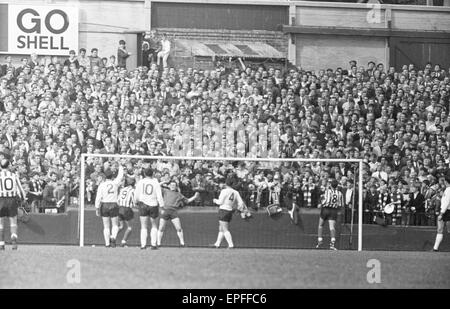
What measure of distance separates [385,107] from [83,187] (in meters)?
6.80

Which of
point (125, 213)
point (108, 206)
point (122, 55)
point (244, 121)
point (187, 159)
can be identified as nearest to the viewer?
point (108, 206)

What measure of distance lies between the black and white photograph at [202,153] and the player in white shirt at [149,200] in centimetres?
2

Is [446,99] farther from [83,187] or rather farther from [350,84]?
[83,187]

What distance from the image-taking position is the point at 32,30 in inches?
917

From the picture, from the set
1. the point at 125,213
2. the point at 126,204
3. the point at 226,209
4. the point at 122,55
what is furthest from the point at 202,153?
the point at 122,55

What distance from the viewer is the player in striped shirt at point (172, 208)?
18.7m

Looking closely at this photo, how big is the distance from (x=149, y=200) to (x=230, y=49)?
7.71m

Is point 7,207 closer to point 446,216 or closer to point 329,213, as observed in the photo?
point 329,213

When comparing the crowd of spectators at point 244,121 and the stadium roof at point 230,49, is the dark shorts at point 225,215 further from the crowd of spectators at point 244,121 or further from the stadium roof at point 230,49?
the stadium roof at point 230,49

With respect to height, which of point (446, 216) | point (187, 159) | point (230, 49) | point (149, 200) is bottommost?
point (446, 216)

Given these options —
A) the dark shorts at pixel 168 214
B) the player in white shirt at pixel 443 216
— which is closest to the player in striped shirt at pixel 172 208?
the dark shorts at pixel 168 214

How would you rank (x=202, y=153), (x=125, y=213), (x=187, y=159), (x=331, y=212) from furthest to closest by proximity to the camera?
1. (x=202, y=153)
2. (x=187, y=159)
3. (x=331, y=212)
4. (x=125, y=213)

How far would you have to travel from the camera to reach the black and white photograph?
60.1 feet

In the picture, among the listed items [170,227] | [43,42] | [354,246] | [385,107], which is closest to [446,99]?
[385,107]
